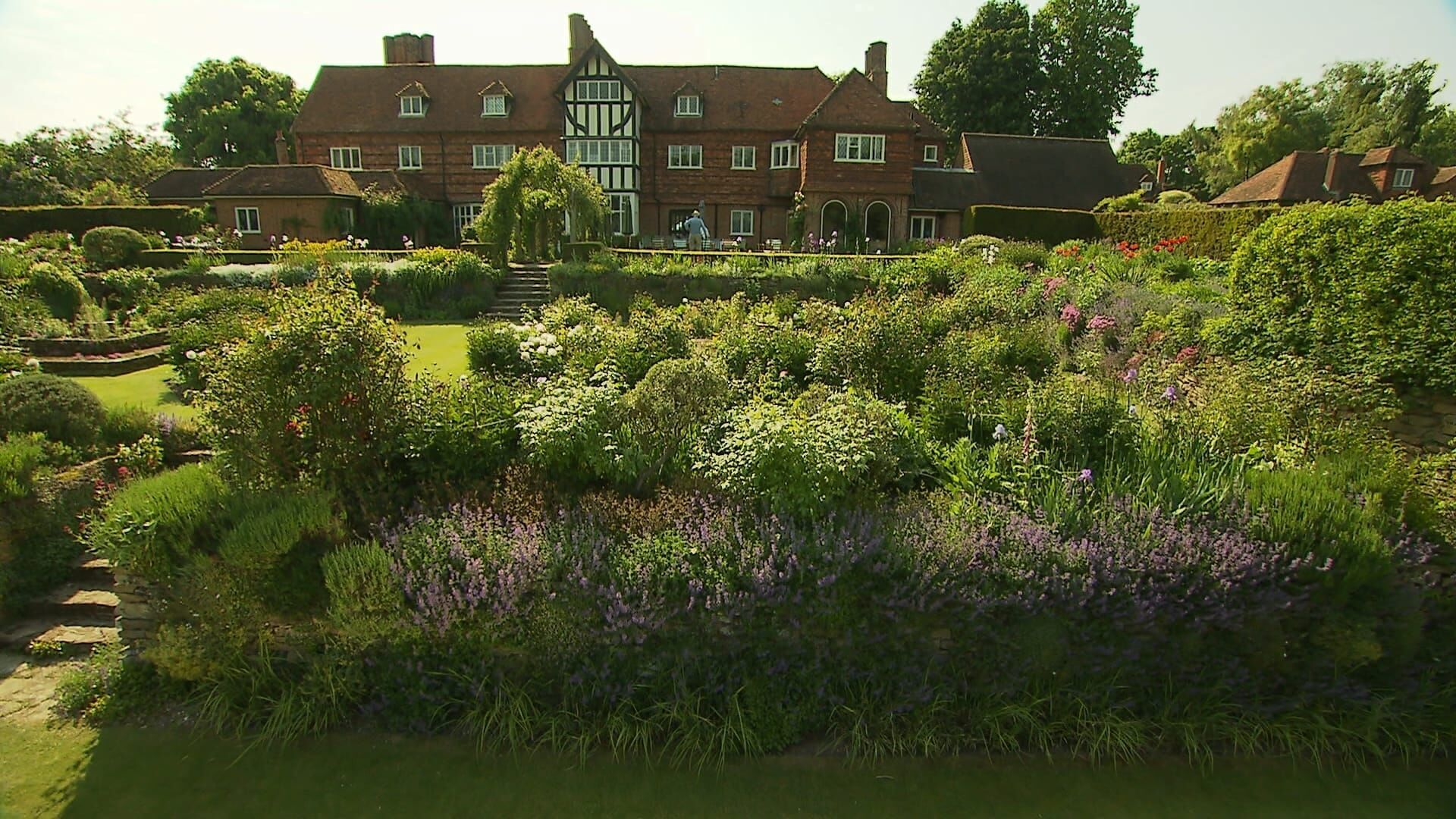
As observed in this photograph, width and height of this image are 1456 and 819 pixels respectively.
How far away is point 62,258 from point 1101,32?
155 feet

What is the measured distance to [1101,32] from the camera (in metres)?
41.8

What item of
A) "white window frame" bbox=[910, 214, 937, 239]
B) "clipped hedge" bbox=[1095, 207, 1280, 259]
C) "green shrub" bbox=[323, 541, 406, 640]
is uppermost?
"white window frame" bbox=[910, 214, 937, 239]

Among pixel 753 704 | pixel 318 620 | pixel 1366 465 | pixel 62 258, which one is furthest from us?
pixel 62 258

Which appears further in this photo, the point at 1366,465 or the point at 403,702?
the point at 1366,465

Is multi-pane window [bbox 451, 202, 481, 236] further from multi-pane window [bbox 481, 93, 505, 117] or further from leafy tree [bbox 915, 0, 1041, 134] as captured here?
leafy tree [bbox 915, 0, 1041, 134]

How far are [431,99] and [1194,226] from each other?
29.6 metres

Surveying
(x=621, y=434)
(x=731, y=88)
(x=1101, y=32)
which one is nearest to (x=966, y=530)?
(x=621, y=434)

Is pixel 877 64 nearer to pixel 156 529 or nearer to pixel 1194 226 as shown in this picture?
→ pixel 1194 226

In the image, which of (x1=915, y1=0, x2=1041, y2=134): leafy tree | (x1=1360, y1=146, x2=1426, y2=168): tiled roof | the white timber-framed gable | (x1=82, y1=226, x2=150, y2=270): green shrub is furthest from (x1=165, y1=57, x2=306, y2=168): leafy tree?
(x1=1360, y1=146, x2=1426, y2=168): tiled roof

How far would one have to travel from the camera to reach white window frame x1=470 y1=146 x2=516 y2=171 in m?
32.3

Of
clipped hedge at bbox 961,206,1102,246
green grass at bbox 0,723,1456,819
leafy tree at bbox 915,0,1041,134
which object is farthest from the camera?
leafy tree at bbox 915,0,1041,134

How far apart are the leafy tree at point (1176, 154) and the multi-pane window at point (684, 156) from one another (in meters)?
31.7

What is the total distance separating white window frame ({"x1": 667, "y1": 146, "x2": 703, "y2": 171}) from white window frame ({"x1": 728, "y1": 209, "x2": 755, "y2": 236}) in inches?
97.9

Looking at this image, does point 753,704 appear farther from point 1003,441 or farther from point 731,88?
point 731,88
